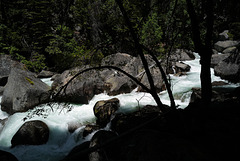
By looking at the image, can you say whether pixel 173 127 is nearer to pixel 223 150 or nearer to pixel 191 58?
pixel 223 150

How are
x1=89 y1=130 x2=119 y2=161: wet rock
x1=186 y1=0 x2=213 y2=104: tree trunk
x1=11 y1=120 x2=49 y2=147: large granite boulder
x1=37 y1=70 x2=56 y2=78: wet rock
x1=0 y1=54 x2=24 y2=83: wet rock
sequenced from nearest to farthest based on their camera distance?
x1=186 y1=0 x2=213 y2=104: tree trunk → x1=89 y1=130 x2=119 y2=161: wet rock → x1=11 y1=120 x2=49 y2=147: large granite boulder → x1=0 y1=54 x2=24 y2=83: wet rock → x1=37 y1=70 x2=56 y2=78: wet rock

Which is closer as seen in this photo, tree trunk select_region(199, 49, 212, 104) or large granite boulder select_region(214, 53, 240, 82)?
tree trunk select_region(199, 49, 212, 104)

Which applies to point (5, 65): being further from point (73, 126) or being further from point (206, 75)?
point (206, 75)

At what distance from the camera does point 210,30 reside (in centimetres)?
243

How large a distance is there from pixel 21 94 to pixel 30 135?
3.09m

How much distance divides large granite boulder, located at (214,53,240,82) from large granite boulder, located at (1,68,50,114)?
1402 cm

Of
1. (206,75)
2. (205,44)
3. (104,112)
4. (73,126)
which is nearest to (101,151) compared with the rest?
(104,112)

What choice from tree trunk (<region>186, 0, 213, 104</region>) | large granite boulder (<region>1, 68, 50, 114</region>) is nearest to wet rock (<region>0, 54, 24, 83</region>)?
large granite boulder (<region>1, 68, 50, 114</region>)

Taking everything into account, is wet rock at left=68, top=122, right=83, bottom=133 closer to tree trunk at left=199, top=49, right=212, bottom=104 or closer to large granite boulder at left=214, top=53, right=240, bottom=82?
tree trunk at left=199, top=49, right=212, bottom=104

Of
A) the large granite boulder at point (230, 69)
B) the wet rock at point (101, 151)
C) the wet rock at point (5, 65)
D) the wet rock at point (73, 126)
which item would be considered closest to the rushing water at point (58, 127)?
the wet rock at point (73, 126)

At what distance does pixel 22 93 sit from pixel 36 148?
361 cm

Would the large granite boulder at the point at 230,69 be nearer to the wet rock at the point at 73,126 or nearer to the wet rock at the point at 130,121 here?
the wet rock at the point at 130,121

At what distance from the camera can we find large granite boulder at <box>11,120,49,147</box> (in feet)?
18.5

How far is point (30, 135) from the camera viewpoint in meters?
5.63
